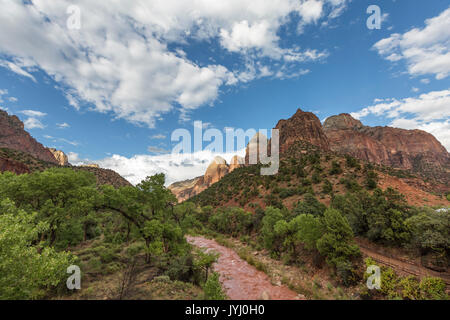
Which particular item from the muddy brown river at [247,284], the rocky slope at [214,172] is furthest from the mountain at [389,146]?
the muddy brown river at [247,284]

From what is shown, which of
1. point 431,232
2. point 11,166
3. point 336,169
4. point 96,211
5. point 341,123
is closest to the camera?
point 431,232

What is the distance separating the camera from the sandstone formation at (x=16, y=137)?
9451 centimetres

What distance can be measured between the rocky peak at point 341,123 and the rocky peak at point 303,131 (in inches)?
1848

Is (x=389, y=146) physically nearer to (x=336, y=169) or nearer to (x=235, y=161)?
(x=235, y=161)

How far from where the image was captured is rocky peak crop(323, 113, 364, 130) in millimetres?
114000

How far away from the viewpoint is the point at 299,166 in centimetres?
4650

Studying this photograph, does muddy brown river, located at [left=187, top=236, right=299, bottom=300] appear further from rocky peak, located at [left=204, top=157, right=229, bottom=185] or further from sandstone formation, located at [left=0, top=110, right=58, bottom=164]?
sandstone formation, located at [left=0, top=110, right=58, bottom=164]

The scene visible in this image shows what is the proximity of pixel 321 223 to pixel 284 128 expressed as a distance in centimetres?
6995

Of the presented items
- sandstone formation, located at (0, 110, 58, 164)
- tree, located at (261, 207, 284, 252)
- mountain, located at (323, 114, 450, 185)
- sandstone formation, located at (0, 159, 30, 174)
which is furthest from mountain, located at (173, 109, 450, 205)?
sandstone formation, located at (0, 110, 58, 164)

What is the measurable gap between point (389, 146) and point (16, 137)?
224 meters

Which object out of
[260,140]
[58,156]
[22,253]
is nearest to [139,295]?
[22,253]

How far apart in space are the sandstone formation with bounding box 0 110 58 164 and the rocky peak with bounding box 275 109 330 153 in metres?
127

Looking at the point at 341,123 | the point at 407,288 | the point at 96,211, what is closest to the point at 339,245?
the point at 407,288

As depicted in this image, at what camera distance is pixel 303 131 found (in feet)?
234
